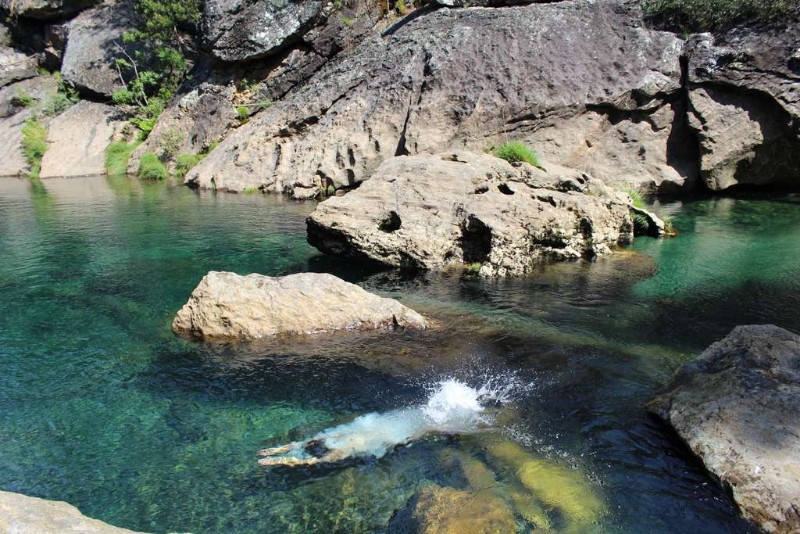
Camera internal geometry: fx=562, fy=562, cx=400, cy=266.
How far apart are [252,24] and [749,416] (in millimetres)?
31608

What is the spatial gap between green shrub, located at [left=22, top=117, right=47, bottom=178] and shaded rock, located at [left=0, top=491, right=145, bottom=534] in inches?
1357

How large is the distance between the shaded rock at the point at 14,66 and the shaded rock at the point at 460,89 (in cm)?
2430

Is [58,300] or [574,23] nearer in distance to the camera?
[58,300]

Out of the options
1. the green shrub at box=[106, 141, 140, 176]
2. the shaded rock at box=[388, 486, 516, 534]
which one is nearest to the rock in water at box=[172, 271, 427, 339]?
the shaded rock at box=[388, 486, 516, 534]

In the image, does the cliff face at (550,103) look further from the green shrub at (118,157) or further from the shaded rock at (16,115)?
the shaded rock at (16,115)

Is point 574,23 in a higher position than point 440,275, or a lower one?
higher

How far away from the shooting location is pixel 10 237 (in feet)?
50.7

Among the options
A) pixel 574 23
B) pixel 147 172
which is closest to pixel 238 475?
pixel 574 23

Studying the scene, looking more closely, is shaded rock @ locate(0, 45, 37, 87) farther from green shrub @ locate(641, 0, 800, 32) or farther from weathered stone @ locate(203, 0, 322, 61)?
green shrub @ locate(641, 0, 800, 32)

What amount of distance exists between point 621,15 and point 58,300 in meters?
22.0

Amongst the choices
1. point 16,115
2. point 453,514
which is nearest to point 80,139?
point 16,115

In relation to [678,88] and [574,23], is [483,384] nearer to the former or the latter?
[678,88]

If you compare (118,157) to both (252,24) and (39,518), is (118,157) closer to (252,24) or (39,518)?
(252,24)

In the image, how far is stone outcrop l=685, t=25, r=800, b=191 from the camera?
18859 mm
